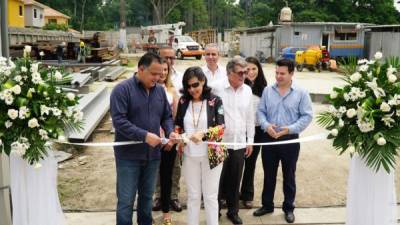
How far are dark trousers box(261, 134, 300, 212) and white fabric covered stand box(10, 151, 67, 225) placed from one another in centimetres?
216

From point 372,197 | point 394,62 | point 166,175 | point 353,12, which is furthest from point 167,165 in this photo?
point 353,12

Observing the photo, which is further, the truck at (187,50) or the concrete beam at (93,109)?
the truck at (187,50)

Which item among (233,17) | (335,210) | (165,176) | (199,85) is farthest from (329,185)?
(233,17)

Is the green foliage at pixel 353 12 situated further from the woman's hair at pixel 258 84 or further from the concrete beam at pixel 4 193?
the concrete beam at pixel 4 193

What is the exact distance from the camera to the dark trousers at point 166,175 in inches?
179

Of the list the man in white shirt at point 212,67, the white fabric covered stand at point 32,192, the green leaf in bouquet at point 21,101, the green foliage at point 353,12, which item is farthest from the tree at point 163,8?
the green leaf in bouquet at point 21,101

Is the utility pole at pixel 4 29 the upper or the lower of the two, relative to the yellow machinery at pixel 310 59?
upper

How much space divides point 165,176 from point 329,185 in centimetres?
251

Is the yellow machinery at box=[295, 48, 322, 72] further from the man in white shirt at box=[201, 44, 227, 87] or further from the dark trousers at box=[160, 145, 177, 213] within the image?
the dark trousers at box=[160, 145, 177, 213]

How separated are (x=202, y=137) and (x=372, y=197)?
1.55 m

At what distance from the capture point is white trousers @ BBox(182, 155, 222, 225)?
4043mm

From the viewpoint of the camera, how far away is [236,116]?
4.38 metres

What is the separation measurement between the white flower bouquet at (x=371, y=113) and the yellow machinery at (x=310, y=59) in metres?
22.4

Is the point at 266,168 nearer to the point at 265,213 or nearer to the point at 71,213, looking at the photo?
the point at 265,213
